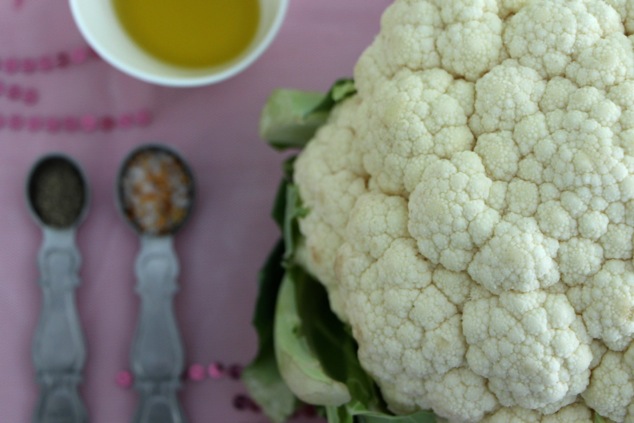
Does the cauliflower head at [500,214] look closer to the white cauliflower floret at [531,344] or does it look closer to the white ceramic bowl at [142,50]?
the white cauliflower floret at [531,344]

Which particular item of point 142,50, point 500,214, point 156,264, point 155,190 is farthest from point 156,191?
point 500,214

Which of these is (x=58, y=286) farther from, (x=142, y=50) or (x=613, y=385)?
(x=613, y=385)

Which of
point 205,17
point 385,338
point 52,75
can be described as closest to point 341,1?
point 205,17

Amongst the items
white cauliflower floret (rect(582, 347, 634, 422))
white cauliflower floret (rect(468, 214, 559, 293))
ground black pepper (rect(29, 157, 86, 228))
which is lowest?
white cauliflower floret (rect(582, 347, 634, 422))

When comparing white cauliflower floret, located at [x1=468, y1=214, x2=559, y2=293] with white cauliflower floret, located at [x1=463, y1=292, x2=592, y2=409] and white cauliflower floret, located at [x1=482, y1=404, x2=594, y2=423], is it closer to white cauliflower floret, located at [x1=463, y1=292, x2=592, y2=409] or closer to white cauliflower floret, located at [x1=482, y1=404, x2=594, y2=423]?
white cauliflower floret, located at [x1=463, y1=292, x2=592, y2=409]

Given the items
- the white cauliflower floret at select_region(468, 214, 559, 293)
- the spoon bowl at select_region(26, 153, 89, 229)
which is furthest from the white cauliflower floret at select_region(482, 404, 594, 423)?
the spoon bowl at select_region(26, 153, 89, 229)

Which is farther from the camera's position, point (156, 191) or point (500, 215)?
point (156, 191)

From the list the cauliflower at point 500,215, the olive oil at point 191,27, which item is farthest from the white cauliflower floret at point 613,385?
the olive oil at point 191,27
